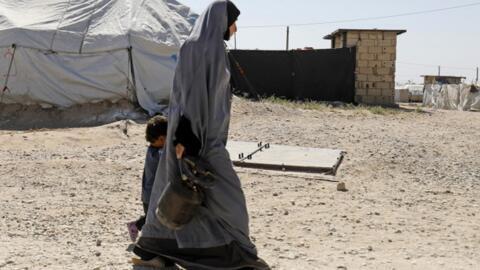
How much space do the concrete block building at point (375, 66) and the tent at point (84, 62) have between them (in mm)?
7855

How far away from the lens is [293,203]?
19.4 feet

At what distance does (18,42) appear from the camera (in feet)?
44.9

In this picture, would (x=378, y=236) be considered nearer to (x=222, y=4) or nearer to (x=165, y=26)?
(x=222, y=4)

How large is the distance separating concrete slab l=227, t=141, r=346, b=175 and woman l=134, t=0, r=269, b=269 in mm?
4178

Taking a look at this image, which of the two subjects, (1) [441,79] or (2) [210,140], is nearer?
(2) [210,140]

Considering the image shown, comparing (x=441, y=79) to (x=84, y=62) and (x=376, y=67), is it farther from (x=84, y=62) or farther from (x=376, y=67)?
(x=84, y=62)

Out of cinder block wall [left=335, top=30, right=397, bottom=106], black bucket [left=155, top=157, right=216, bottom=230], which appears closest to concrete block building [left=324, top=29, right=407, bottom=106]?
cinder block wall [left=335, top=30, right=397, bottom=106]

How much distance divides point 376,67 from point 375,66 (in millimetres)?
44

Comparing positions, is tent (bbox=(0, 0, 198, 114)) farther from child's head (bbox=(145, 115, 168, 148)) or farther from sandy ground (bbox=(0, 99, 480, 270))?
child's head (bbox=(145, 115, 168, 148))

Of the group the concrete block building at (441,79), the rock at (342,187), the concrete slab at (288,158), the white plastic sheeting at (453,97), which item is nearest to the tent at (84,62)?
the concrete slab at (288,158)

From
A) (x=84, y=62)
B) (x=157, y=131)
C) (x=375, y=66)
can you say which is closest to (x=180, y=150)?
(x=157, y=131)

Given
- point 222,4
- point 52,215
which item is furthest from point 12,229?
point 222,4

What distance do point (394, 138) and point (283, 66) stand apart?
9.08 metres

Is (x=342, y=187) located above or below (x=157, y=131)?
below
